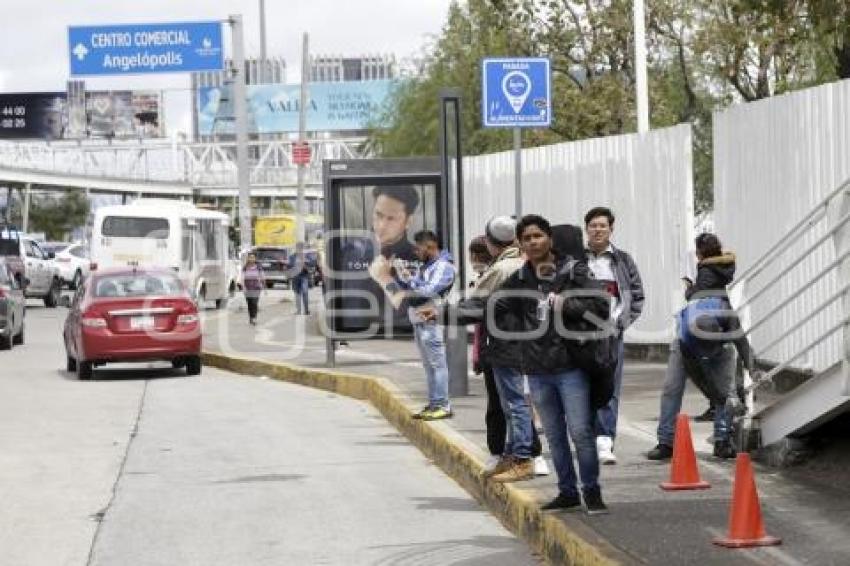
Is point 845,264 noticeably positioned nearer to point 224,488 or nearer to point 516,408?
point 516,408

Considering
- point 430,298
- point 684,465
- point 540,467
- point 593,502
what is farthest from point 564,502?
point 430,298

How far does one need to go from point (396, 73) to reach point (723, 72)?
2039 cm

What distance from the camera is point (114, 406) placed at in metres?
18.9

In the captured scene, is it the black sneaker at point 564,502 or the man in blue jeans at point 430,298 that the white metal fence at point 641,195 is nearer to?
the man in blue jeans at point 430,298

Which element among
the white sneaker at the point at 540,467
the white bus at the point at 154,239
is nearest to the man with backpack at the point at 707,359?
the white sneaker at the point at 540,467

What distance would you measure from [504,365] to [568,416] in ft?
4.23

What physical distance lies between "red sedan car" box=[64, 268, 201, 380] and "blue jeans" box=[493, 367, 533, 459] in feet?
41.4

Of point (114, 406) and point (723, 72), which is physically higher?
point (723, 72)

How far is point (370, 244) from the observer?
79.2ft

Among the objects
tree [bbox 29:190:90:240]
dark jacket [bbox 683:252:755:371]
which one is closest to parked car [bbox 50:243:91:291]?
dark jacket [bbox 683:252:755:371]

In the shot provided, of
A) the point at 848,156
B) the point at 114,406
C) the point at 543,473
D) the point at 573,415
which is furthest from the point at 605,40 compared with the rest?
the point at 573,415

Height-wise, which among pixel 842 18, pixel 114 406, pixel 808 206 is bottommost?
pixel 114 406

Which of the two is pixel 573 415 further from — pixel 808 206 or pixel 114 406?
pixel 114 406

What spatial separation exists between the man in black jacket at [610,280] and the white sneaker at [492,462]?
677 millimetres
